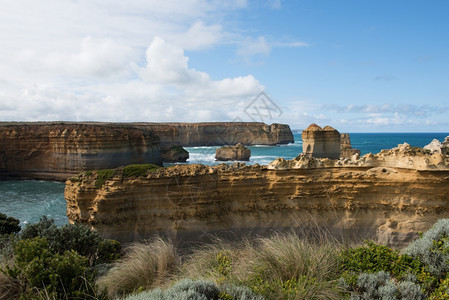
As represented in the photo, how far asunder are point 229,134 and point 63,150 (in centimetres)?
6977

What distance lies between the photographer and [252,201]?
12.9 metres

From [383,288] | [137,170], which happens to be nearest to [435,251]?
[383,288]

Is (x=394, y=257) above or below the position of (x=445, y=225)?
below

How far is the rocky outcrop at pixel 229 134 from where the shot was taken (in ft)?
327

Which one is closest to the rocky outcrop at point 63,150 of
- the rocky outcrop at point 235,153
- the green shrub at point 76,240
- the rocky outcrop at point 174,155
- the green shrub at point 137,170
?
the rocky outcrop at point 174,155

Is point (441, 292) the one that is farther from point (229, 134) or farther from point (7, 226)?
point (229, 134)

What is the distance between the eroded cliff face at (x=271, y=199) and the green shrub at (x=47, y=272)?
861cm

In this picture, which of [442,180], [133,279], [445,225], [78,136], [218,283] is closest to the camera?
[218,283]

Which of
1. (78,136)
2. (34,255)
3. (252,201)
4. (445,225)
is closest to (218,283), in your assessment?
(34,255)

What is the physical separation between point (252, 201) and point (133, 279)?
793 centimetres

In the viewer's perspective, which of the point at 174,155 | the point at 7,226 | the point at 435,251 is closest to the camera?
the point at 435,251

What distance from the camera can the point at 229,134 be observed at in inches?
4190

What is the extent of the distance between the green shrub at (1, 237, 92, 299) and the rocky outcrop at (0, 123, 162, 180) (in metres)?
37.5

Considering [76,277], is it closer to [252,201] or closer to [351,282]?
[351,282]
